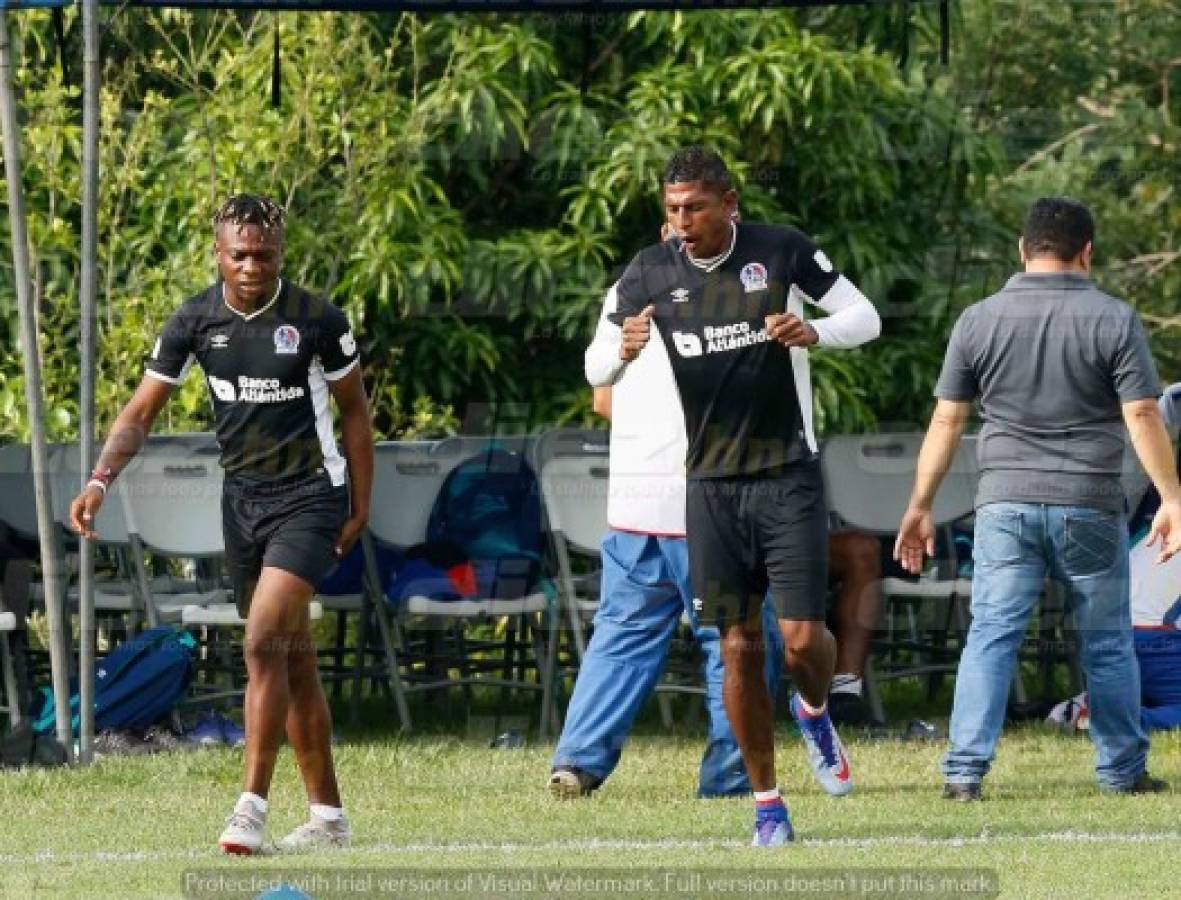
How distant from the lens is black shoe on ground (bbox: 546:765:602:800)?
9.01 metres

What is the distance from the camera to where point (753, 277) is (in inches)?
307

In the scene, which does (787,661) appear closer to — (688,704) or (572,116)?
(688,704)

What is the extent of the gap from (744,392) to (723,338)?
16cm

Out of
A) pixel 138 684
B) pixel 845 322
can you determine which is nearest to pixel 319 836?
pixel 845 322

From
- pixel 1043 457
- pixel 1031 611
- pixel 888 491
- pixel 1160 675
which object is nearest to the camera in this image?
pixel 1043 457

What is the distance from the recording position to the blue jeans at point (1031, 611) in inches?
343

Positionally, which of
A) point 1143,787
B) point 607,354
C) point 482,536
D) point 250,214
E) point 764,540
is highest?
point 250,214

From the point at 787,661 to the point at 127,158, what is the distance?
610 cm

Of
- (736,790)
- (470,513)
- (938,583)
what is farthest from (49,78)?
(736,790)

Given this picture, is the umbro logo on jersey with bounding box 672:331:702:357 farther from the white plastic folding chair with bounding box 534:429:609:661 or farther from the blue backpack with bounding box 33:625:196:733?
the blue backpack with bounding box 33:625:196:733

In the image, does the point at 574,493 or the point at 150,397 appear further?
the point at 574,493

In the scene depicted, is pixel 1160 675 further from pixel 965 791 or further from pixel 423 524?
pixel 423 524

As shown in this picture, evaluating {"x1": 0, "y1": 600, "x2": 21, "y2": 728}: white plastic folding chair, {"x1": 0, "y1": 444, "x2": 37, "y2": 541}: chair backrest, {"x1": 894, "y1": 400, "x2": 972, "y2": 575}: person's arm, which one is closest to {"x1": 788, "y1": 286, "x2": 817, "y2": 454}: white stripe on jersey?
{"x1": 894, "y1": 400, "x2": 972, "y2": 575}: person's arm

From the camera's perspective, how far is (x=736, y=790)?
29.7 feet
